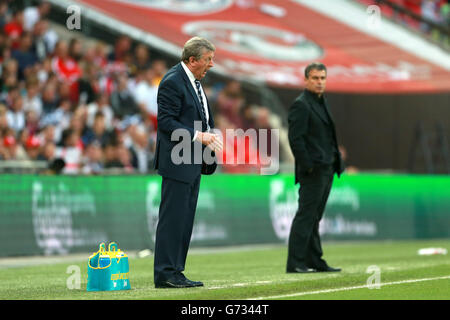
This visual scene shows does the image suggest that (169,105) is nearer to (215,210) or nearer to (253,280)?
(253,280)

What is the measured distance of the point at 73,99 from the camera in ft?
64.7

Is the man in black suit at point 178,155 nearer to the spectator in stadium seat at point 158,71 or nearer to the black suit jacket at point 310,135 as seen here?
the black suit jacket at point 310,135

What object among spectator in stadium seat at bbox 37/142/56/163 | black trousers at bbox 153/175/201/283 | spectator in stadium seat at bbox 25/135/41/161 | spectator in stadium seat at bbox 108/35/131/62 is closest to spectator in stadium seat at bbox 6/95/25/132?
spectator in stadium seat at bbox 25/135/41/161

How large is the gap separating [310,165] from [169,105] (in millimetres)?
2747

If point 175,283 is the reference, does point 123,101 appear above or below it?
above

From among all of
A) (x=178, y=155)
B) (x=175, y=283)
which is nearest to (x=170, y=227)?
(x=175, y=283)

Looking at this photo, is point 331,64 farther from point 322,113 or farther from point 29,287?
point 29,287

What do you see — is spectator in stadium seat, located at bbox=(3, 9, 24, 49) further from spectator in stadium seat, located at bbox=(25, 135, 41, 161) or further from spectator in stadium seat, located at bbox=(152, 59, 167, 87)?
spectator in stadium seat, located at bbox=(152, 59, 167, 87)

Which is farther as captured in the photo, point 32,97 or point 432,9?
point 432,9

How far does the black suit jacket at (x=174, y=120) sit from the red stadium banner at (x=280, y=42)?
Result: 38.2 ft

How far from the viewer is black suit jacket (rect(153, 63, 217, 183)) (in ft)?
28.7

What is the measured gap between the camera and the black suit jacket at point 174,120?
8.76 metres

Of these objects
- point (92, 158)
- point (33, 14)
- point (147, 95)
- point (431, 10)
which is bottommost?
point (92, 158)

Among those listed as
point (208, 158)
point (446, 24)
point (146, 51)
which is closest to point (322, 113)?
point (208, 158)
